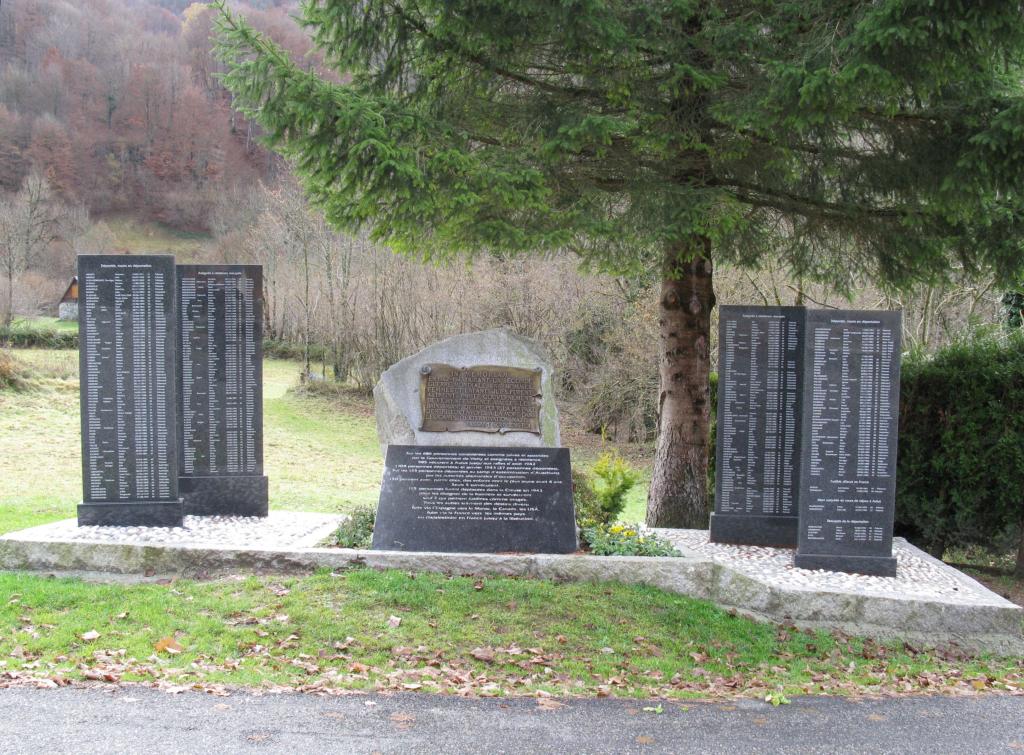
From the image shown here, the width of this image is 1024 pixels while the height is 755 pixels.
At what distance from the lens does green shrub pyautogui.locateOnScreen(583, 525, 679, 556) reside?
700cm

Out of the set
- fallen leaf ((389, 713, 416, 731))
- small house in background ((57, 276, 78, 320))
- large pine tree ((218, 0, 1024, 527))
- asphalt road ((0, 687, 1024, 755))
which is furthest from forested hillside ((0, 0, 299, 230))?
fallen leaf ((389, 713, 416, 731))

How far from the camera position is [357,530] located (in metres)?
7.49

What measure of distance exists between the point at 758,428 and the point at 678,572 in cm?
183

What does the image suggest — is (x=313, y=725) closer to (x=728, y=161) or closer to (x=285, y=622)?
(x=285, y=622)

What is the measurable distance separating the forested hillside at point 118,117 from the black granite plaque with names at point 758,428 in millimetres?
55962

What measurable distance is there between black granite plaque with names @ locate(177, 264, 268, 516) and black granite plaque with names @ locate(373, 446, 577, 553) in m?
1.95

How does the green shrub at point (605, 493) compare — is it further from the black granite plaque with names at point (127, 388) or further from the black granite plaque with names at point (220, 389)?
the black granite plaque with names at point (127, 388)

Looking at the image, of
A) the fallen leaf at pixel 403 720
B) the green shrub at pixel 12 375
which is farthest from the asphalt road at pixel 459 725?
the green shrub at pixel 12 375

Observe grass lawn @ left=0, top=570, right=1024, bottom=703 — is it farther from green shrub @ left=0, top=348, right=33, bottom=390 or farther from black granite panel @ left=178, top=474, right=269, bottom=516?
green shrub @ left=0, top=348, right=33, bottom=390

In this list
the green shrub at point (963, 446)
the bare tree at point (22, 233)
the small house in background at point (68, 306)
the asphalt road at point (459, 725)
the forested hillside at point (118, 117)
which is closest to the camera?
the asphalt road at point (459, 725)

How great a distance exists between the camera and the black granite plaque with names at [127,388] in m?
7.55

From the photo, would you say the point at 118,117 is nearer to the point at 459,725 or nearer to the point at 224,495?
the point at 224,495

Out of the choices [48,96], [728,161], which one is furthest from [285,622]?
[48,96]

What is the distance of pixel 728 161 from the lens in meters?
7.87
